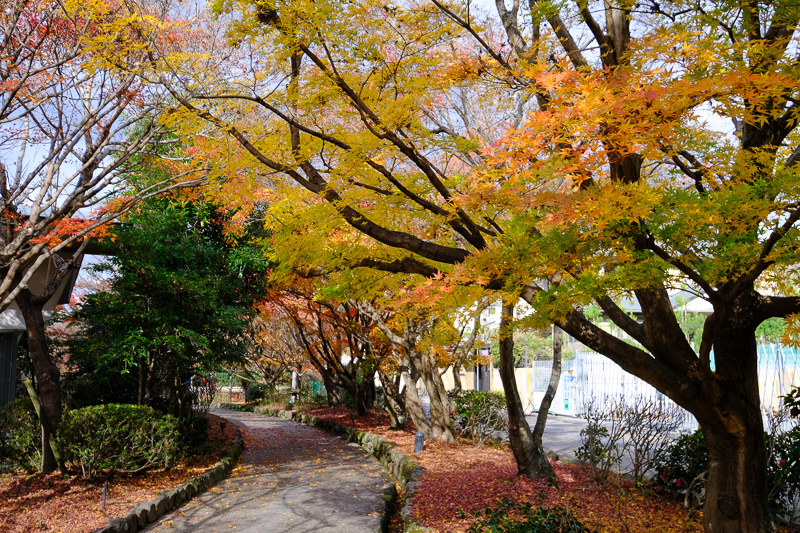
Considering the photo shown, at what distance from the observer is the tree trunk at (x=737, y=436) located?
5285 millimetres

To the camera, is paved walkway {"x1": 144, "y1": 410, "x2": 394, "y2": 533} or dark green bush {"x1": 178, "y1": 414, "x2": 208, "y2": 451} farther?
dark green bush {"x1": 178, "y1": 414, "x2": 208, "y2": 451}

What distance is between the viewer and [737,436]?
17.4 ft

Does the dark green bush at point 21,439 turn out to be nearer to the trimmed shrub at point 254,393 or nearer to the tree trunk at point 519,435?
the tree trunk at point 519,435

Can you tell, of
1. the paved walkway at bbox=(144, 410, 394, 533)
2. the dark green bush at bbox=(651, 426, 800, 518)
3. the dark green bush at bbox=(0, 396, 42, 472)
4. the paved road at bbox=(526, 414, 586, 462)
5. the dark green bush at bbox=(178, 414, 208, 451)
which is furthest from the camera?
the paved road at bbox=(526, 414, 586, 462)

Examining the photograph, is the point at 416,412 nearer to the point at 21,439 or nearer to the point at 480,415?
the point at 480,415

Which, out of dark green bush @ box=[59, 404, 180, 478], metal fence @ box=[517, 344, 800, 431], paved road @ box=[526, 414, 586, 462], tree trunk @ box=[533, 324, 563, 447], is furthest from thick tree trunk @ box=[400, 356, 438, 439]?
dark green bush @ box=[59, 404, 180, 478]

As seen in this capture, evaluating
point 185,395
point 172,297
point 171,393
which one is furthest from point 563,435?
point 172,297

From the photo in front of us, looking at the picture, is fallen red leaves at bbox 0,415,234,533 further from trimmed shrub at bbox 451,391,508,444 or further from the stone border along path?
trimmed shrub at bbox 451,391,508,444

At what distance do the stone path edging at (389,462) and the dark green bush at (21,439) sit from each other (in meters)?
5.48

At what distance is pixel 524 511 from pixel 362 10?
5.56 metres

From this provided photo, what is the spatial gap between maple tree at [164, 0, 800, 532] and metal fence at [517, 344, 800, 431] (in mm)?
8634

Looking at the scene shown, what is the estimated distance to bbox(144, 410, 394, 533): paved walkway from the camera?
291 inches

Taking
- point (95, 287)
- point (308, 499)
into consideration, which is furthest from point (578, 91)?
point (95, 287)

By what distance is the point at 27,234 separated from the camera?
278 inches
